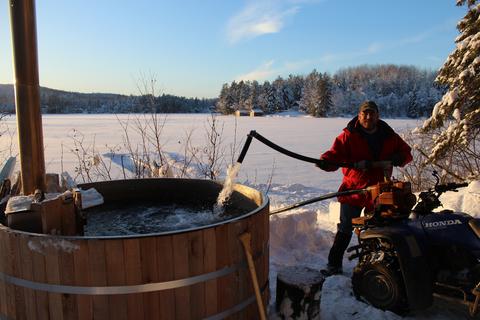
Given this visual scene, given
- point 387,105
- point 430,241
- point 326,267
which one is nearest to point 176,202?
point 326,267

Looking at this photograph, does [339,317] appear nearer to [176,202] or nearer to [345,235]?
[345,235]

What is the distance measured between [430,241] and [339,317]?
0.85 m

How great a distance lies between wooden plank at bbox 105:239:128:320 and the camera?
196 cm

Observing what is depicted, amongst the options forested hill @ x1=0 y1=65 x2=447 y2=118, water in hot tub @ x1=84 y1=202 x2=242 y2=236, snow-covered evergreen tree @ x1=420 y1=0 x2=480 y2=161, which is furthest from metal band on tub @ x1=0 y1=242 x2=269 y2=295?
forested hill @ x1=0 y1=65 x2=447 y2=118

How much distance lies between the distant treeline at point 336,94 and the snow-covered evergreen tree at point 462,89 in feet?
134

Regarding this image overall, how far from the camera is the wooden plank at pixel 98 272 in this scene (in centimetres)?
195

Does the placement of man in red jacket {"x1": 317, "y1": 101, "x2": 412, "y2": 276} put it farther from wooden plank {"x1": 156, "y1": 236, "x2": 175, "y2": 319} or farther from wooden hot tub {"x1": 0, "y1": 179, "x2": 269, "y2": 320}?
wooden plank {"x1": 156, "y1": 236, "x2": 175, "y2": 319}

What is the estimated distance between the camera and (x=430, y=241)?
267 centimetres

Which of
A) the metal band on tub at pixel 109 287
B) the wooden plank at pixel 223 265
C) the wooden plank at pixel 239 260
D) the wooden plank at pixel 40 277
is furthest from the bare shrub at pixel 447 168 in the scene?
the wooden plank at pixel 40 277

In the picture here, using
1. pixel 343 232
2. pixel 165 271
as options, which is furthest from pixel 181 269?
pixel 343 232

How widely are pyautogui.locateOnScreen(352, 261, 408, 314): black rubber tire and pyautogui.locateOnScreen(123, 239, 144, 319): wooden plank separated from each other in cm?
169

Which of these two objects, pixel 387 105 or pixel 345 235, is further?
pixel 387 105

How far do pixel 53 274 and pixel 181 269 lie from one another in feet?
2.14

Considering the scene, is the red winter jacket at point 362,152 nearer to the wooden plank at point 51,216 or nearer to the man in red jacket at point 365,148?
the man in red jacket at point 365,148
